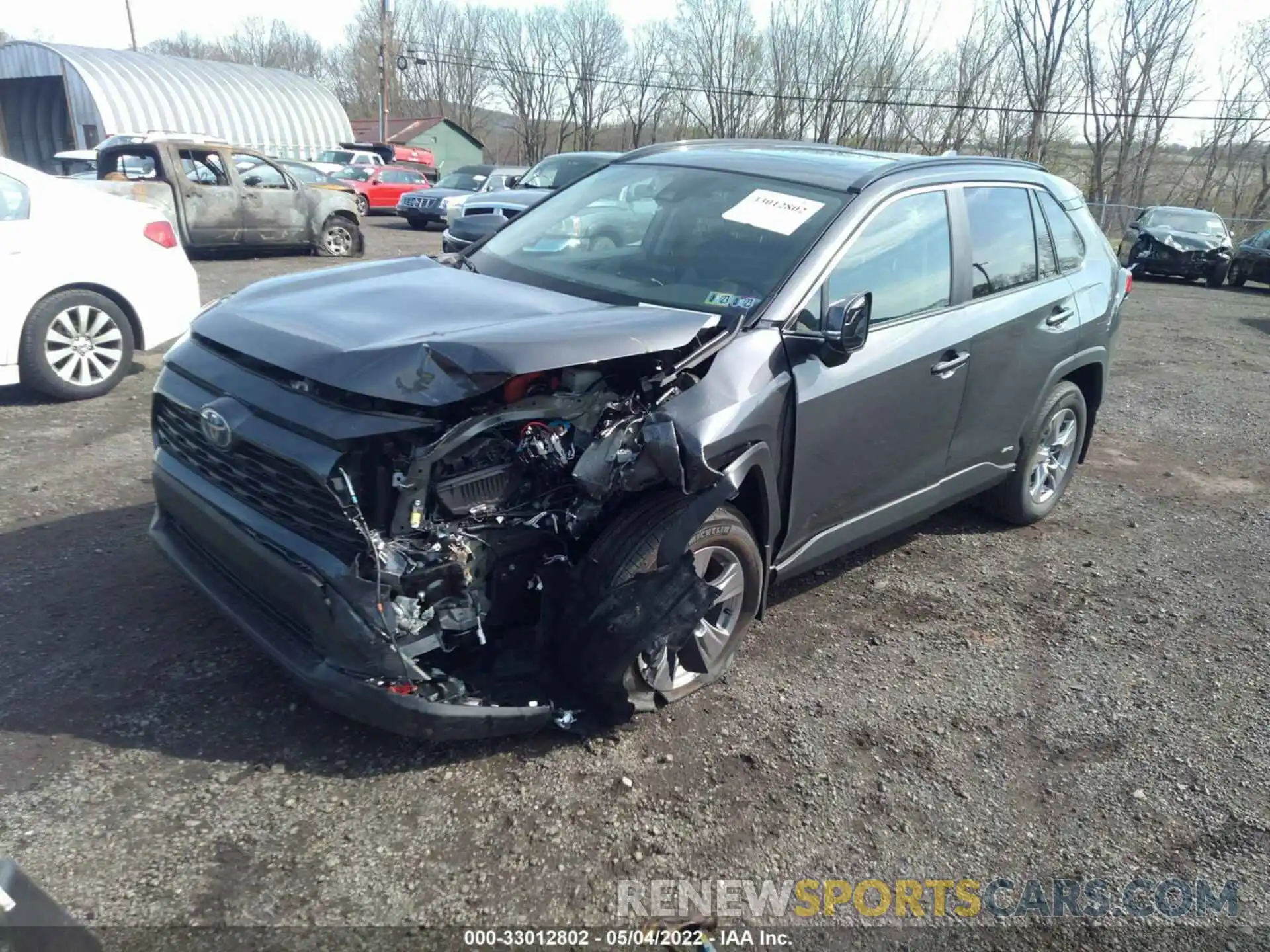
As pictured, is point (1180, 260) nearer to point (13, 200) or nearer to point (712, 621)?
point (712, 621)

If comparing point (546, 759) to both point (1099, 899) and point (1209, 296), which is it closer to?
point (1099, 899)

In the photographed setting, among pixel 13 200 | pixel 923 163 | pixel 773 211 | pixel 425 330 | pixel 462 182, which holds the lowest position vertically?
pixel 462 182

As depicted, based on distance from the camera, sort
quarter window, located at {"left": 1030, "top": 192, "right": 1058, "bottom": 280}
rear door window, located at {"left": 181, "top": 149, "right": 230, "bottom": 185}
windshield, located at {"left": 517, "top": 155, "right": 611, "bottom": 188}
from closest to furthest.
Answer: quarter window, located at {"left": 1030, "top": 192, "right": 1058, "bottom": 280}
rear door window, located at {"left": 181, "top": 149, "right": 230, "bottom": 185}
windshield, located at {"left": 517, "top": 155, "right": 611, "bottom": 188}

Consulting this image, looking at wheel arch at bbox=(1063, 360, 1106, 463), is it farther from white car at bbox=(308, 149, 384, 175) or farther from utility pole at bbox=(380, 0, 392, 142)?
utility pole at bbox=(380, 0, 392, 142)

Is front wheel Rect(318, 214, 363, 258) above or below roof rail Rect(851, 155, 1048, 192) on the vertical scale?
below

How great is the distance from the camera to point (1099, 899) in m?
2.76

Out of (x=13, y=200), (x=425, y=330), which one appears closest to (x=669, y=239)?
(x=425, y=330)

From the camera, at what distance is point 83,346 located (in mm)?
6512

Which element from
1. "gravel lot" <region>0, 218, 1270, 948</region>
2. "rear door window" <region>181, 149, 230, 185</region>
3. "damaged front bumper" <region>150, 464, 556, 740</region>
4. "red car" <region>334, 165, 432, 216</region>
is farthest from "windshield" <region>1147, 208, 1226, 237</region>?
"damaged front bumper" <region>150, 464, 556, 740</region>

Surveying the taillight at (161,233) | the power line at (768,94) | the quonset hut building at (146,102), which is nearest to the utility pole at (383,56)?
the quonset hut building at (146,102)

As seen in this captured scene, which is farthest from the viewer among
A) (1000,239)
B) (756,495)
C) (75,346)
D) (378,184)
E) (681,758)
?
(378,184)

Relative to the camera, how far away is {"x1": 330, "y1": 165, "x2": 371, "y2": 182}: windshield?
25.1 m

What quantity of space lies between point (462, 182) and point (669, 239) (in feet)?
69.9

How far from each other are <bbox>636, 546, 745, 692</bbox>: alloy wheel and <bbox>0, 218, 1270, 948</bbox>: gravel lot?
0.56ft
